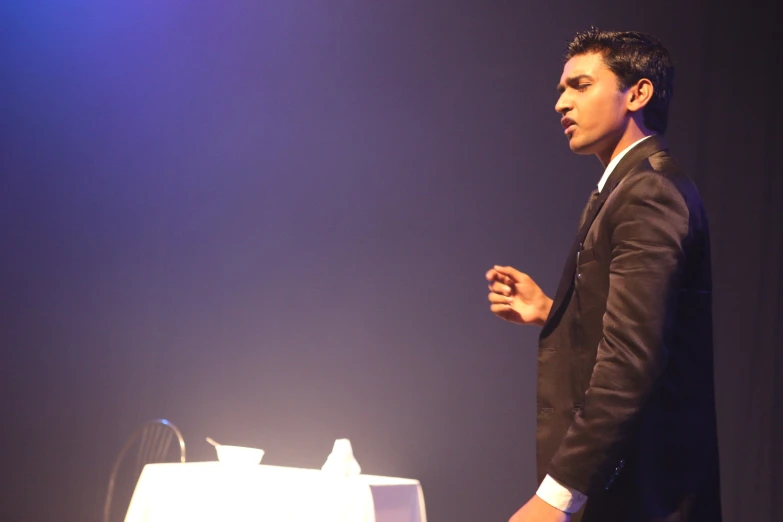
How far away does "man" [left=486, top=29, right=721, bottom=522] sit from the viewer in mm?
1074

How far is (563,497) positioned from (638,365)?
0.22 m

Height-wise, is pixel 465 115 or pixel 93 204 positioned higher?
pixel 465 115

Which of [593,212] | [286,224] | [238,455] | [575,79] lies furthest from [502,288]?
[286,224]


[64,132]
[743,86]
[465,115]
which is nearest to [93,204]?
[64,132]

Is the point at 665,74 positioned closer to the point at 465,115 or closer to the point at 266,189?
the point at 465,115

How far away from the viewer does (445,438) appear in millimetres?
3607

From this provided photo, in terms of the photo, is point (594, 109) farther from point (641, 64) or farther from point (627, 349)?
point (627, 349)

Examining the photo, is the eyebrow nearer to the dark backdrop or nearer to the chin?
the chin

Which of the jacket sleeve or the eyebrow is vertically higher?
the eyebrow

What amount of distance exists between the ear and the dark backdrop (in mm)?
2189

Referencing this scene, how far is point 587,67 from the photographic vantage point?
4.71 feet

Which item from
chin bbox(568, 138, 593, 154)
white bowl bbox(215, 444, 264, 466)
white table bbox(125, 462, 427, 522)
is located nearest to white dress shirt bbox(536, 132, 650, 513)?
chin bbox(568, 138, 593, 154)

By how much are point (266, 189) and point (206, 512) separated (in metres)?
1.84

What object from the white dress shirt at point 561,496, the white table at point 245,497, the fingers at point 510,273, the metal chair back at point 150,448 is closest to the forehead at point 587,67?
the fingers at point 510,273
